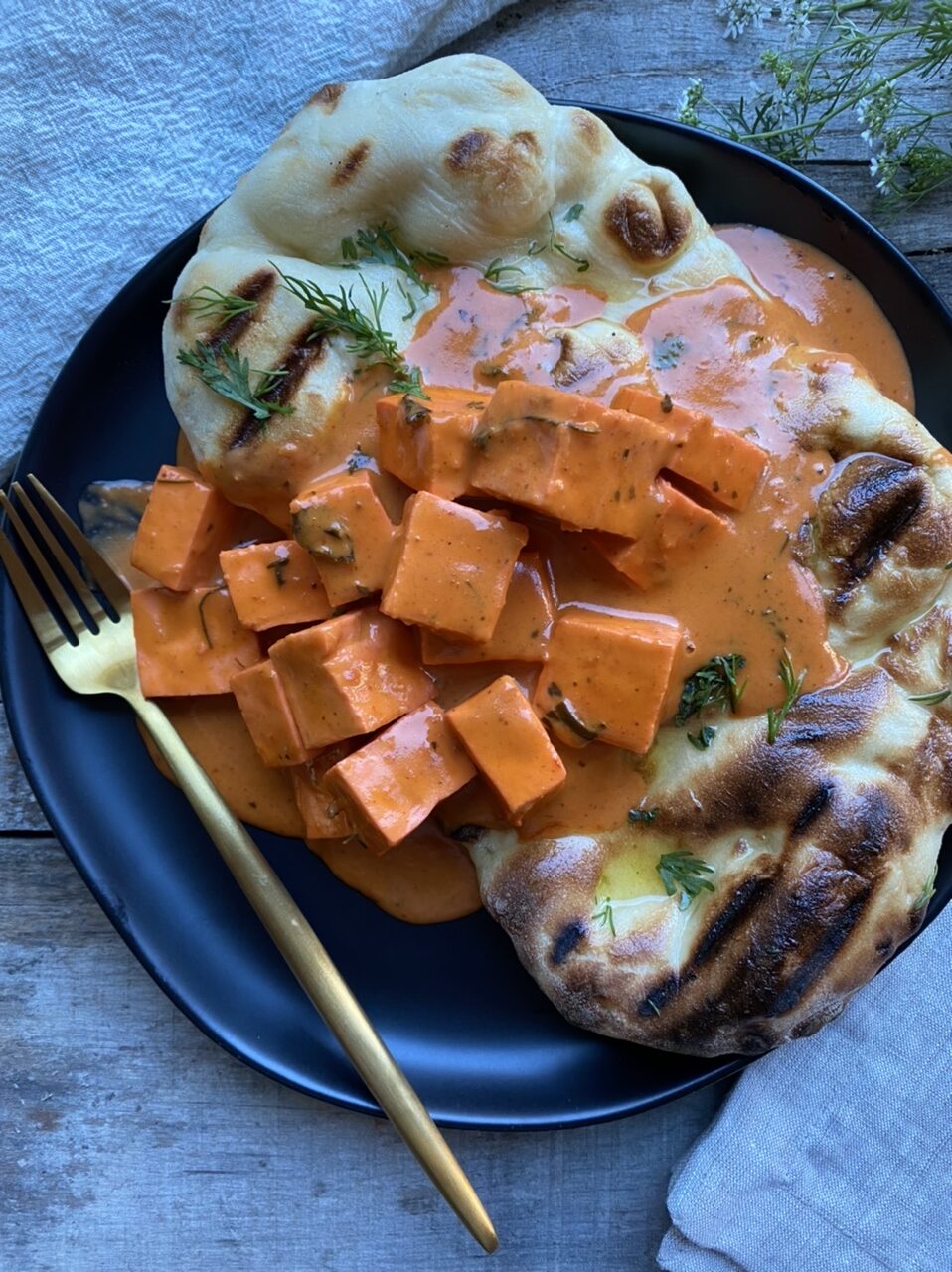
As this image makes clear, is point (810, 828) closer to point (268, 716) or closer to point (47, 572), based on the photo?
point (268, 716)

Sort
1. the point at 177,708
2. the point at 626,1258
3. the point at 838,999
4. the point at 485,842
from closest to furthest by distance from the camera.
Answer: the point at 838,999 → the point at 485,842 → the point at 177,708 → the point at 626,1258

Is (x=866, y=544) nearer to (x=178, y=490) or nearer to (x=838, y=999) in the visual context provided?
(x=838, y=999)

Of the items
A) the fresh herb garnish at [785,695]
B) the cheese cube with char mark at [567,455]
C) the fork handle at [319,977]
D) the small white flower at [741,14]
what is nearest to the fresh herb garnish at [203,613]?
the fork handle at [319,977]

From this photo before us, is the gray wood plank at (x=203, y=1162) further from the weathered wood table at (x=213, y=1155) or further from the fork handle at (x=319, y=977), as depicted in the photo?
the fork handle at (x=319, y=977)

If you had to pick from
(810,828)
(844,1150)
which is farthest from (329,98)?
(844,1150)

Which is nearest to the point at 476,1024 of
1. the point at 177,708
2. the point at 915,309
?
the point at 177,708

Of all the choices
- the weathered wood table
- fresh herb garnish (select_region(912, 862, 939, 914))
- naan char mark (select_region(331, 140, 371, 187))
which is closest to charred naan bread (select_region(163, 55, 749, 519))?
naan char mark (select_region(331, 140, 371, 187))

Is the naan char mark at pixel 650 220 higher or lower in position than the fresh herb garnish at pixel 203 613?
higher
